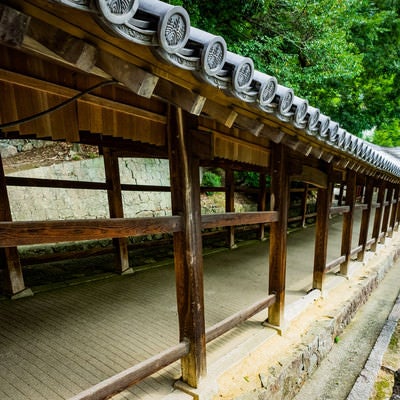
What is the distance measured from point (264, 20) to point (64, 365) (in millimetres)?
9319

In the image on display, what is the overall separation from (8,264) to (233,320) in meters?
3.52

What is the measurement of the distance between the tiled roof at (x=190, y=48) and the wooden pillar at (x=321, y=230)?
9.18 ft

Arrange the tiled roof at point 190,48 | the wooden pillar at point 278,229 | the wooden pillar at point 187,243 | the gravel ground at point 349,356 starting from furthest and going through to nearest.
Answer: the gravel ground at point 349,356, the wooden pillar at point 278,229, the wooden pillar at point 187,243, the tiled roof at point 190,48

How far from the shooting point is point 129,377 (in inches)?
82.9

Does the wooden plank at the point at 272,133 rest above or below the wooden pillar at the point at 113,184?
above

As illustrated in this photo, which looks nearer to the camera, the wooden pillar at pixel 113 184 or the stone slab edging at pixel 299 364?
the stone slab edging at pixel 299 364

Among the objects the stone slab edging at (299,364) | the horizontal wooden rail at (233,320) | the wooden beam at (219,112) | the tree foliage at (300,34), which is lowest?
the stone slab edging at (299,364)

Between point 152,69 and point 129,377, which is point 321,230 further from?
point 152,69

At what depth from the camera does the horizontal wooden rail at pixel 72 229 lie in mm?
1464

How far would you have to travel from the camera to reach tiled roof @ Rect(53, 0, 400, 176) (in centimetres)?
97

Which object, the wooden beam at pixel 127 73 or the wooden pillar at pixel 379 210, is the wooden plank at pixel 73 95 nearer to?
the wooden beam at pixel 127 73

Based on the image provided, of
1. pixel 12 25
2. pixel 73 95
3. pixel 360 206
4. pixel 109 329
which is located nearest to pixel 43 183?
pixel 109 329

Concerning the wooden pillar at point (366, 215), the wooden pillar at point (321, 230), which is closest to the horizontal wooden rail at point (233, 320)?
the wooden pillar at point (321, 230)

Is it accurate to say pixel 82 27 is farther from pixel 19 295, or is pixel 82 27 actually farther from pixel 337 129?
pixel 19 295
